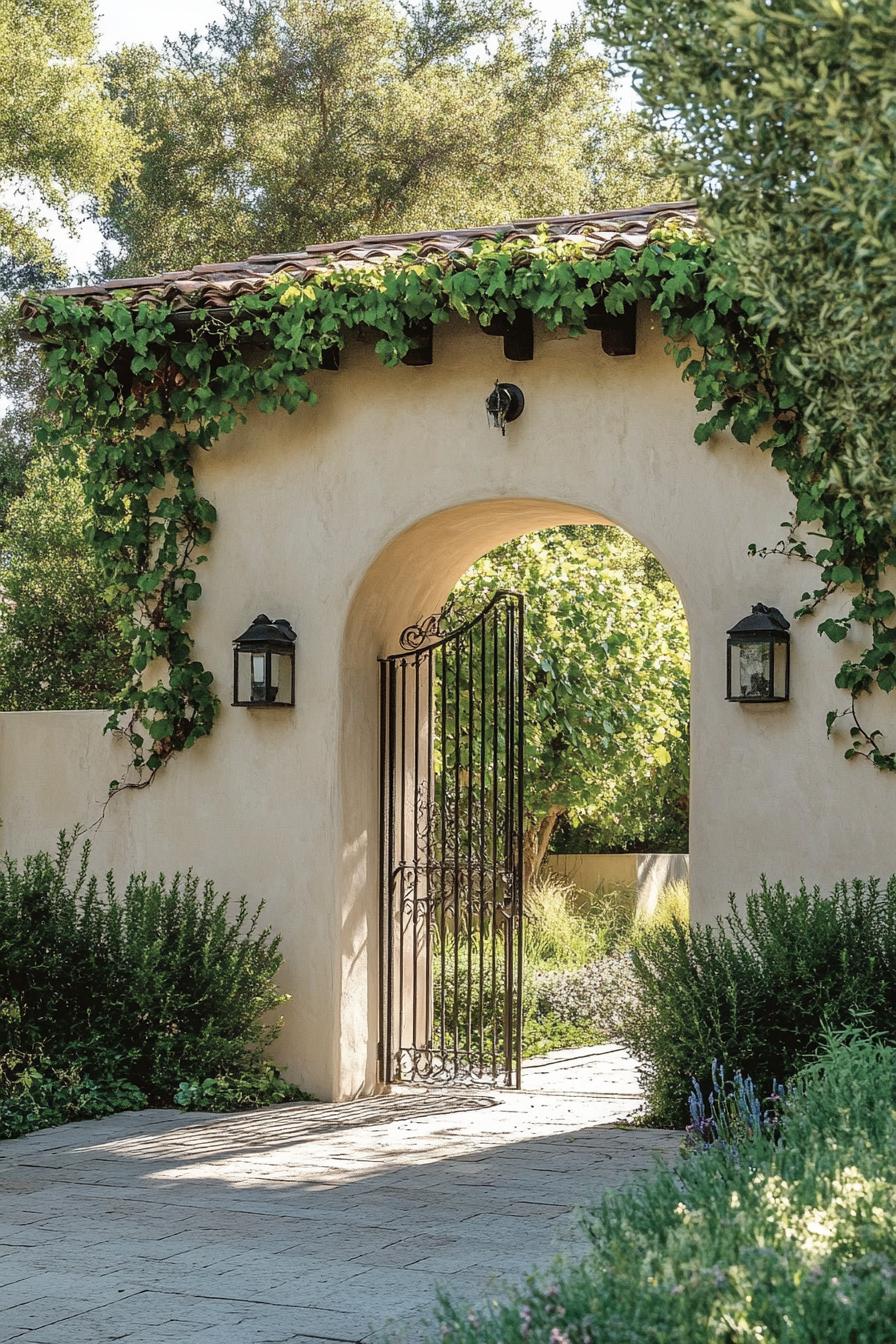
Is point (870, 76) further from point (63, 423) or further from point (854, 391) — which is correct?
point (63, 423)

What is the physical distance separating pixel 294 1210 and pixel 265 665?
319 centimetres

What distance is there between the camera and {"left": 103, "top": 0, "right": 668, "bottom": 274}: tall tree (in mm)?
19609

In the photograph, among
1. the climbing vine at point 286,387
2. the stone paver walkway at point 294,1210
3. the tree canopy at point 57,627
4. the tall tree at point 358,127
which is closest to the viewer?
the stone paver walkway at point 294,1210

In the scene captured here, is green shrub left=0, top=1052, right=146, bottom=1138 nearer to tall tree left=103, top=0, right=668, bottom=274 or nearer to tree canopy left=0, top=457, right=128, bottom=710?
tree canopy left=0, top=457, right=128, bottom=710

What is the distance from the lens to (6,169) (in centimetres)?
1595

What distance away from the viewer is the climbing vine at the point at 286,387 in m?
7.39

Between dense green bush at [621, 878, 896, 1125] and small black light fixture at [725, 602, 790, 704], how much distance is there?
93 cm

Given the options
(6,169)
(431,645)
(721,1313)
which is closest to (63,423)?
(431,645)

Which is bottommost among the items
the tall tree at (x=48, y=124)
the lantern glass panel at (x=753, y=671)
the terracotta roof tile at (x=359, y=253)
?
the lantern glass panel at (x=753, y=671)

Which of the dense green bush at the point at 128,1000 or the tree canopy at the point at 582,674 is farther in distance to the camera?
the tree canopy at the point at 582,674

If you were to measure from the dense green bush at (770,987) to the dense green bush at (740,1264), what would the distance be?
2479 mm

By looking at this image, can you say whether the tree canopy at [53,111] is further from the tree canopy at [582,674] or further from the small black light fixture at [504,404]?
the small black light fixture at [504,404]

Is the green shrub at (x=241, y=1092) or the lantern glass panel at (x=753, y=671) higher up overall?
the lantern glass panel at (x=753, y=671)

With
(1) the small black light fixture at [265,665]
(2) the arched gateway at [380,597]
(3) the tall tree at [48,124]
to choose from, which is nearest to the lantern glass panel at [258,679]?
(1) the small black light fixture at [265,665]
